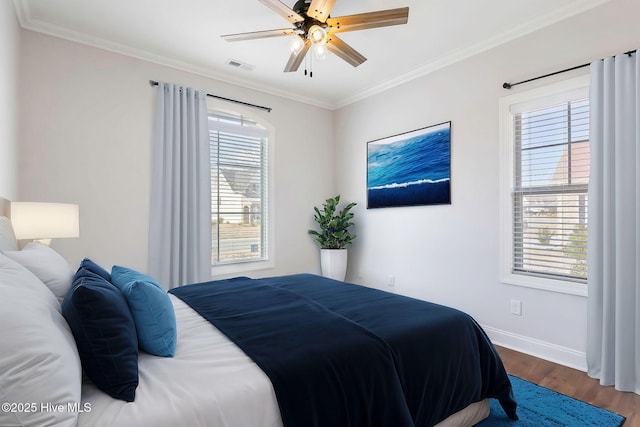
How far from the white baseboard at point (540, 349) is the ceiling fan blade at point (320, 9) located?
3.06 m

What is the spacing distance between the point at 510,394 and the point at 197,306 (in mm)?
1876

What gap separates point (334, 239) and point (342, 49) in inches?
101

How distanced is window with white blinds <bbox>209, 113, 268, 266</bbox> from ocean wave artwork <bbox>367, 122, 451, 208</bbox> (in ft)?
4.78

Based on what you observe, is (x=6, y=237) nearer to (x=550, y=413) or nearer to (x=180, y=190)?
(x=180, y=190)

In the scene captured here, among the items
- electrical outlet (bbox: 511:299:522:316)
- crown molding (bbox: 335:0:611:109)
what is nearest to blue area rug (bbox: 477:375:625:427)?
electrical outlet (bbox: 511:299:522:316)

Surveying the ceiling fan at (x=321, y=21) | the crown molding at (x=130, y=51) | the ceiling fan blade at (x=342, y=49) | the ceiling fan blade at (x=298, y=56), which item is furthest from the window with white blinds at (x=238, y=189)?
the ceiling fan blade at (x=342, y=49)

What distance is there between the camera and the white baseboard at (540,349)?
263 centimetres

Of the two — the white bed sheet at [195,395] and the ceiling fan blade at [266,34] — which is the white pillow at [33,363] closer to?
the white bed sheet at [195,395]

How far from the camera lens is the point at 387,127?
4215mm

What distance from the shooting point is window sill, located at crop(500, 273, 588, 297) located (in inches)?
104

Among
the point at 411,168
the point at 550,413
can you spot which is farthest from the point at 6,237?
the point at 411,168

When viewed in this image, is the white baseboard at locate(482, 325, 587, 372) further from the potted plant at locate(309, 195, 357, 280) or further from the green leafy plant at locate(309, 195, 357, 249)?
the green leafy plant at locate(309, 195, 357, 249)

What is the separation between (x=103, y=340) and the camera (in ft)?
3.63

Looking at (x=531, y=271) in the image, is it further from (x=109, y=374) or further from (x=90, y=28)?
(x=90, y=28)
